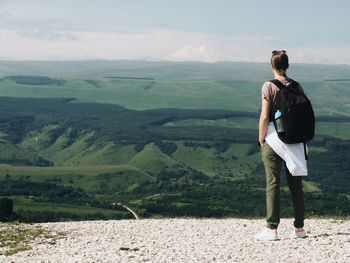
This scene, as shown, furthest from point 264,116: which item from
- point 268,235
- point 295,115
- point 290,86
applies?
point 268,235

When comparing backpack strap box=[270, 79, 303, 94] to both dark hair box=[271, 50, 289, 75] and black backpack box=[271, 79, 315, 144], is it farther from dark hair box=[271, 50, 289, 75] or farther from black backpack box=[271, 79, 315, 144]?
dark hair box=[271, 50, 289, 75]

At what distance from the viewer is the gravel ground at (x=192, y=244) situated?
14.6m

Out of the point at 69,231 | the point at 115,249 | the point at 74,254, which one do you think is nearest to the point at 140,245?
the point at 115,249

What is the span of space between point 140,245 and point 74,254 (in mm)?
1920

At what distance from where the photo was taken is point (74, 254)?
52.3 feet

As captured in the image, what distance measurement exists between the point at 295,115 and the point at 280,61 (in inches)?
61.9

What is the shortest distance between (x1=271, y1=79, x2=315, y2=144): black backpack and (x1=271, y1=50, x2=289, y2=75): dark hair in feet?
2.16

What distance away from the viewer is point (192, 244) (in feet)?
54.4

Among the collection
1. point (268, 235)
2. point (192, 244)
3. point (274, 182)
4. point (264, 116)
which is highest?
point (264, 116)

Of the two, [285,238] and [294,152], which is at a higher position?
[294,152]

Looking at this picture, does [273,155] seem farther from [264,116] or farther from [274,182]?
[264,116]

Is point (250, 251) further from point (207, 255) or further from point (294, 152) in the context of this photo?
point (294, 152)

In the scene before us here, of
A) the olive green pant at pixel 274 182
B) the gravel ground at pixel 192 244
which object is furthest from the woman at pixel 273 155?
the gravel ground at pixel 192 244

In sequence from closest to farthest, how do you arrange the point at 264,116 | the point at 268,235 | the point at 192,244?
1. the point at 264,116
2. the point at 268,235
3. the point at 192,244
